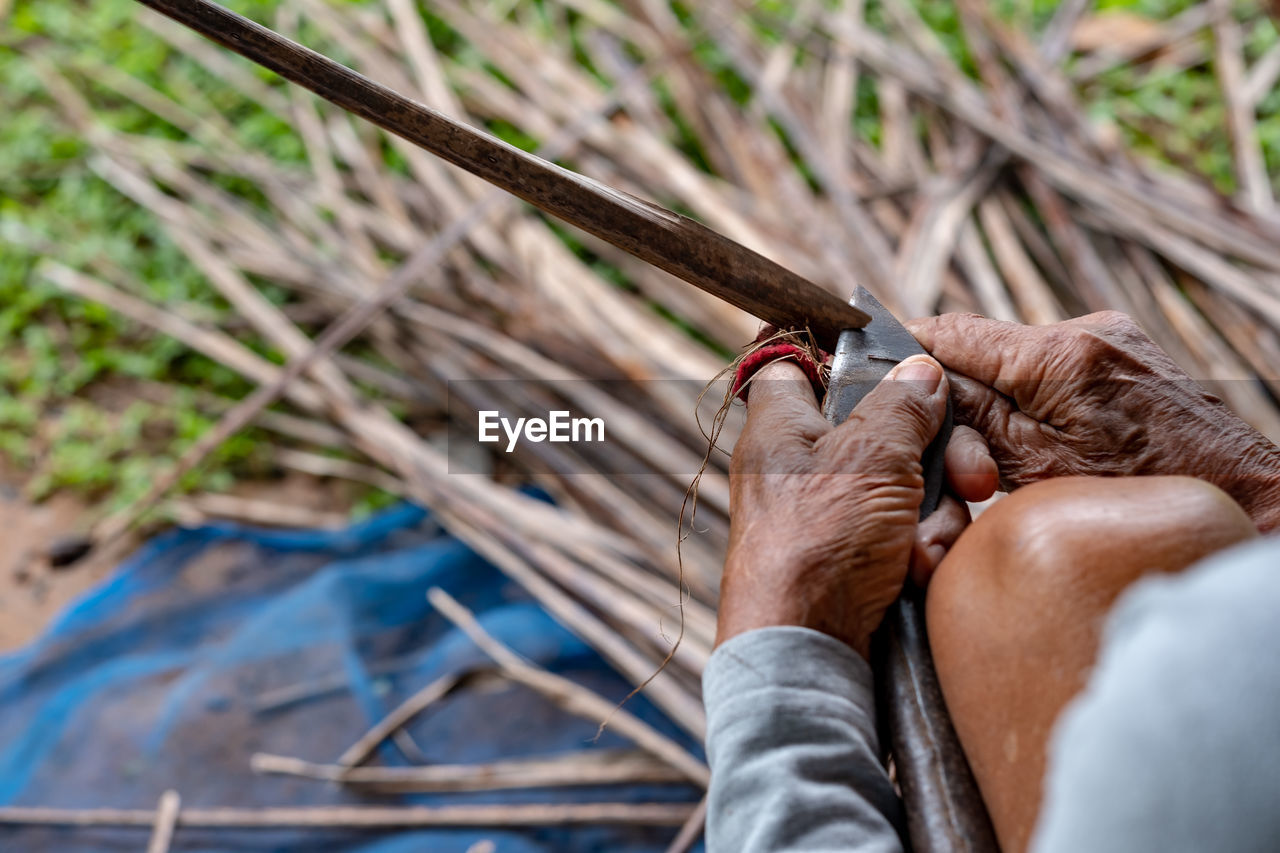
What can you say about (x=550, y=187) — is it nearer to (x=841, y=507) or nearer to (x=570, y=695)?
(x=841, y=507)

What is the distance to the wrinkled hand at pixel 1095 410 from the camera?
112 cm

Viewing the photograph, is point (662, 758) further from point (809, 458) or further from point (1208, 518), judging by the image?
point (1208, 518)

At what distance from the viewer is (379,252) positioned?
3.30m

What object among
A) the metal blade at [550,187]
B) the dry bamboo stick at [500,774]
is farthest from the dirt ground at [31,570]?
the metal blade at [550,187]

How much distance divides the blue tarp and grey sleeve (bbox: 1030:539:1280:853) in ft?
5.83

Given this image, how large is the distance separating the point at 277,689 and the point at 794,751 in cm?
192

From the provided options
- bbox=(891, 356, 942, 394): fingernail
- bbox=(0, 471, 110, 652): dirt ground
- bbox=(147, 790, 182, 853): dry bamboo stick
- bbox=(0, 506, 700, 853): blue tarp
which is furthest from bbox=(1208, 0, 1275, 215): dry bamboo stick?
bbox=(0, 471, 110, 652): dirt ground

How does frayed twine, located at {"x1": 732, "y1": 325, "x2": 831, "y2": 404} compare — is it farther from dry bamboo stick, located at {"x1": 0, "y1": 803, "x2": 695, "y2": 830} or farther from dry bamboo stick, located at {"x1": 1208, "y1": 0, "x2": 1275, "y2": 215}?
dry bamboo stick, located at {"x1": 1208, "y1": 0, "x2": 1275, "y2": 215}

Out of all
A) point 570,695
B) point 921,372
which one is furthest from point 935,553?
point 570,695

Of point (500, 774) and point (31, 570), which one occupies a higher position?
point (500, 774)

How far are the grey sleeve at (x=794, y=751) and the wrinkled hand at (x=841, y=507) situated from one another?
0.05 meters

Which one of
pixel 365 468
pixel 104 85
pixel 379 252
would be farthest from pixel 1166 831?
pixel 104 85

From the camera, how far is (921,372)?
1.21m

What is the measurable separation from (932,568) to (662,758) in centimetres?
131
